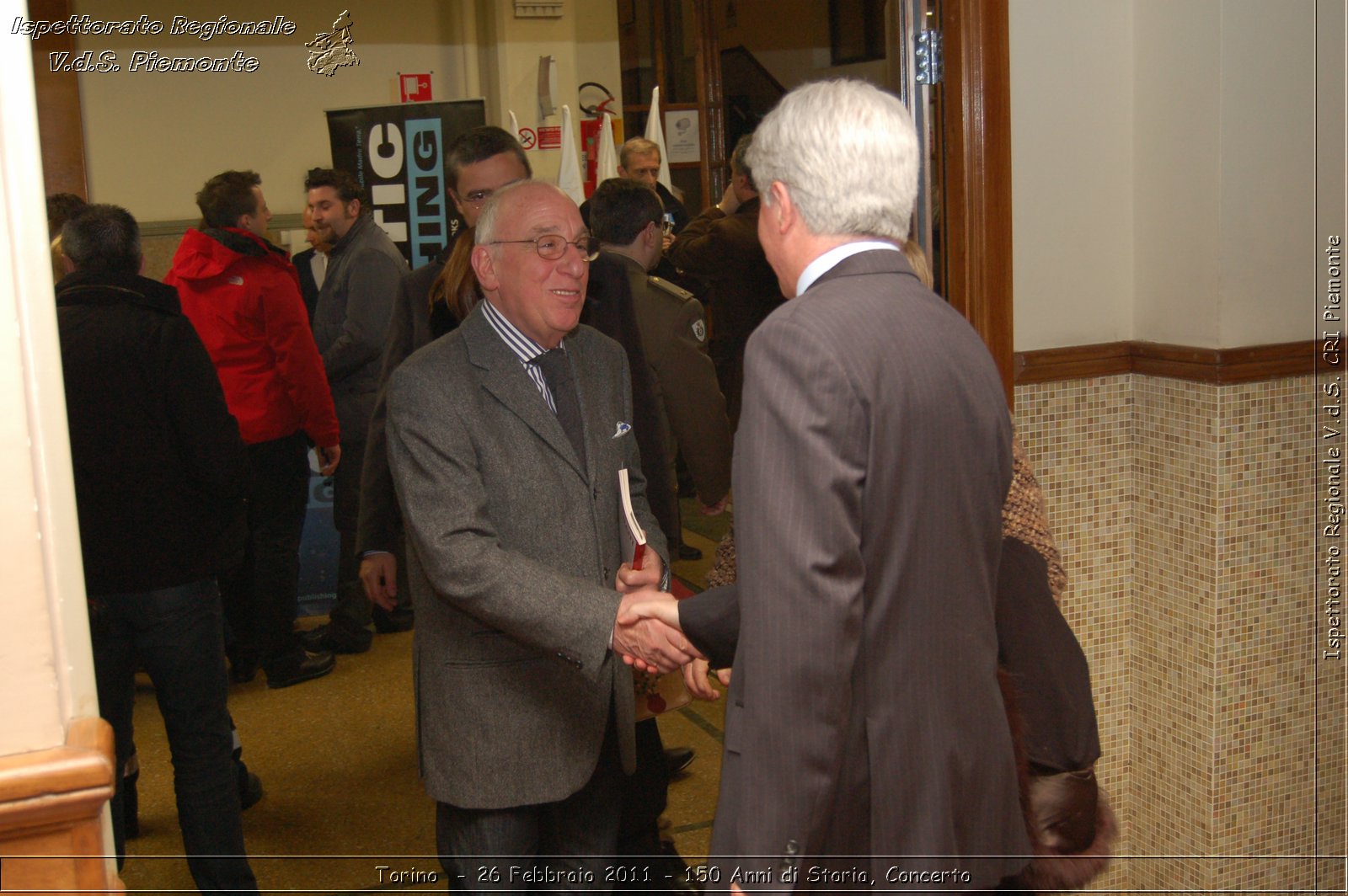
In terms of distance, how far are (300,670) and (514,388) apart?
3247mm

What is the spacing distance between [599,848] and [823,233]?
1.45 meters

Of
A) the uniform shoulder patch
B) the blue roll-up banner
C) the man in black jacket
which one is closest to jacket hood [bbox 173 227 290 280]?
the blue roll-up banner

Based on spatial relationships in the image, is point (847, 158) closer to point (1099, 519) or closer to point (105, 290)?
point (1099, 519)

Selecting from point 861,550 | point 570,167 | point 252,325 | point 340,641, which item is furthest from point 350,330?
point 861,550

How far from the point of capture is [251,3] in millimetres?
6766

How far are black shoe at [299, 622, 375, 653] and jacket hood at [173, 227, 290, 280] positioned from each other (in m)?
1.71

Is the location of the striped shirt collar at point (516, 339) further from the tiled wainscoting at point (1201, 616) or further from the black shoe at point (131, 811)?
the black shoe at point (131, 811)

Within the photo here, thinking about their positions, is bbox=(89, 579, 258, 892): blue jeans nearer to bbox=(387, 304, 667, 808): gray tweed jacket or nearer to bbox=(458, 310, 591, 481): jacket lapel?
bbox=(387, 304, 667, 808): gray tweed jacket

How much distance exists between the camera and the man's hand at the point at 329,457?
4879mm

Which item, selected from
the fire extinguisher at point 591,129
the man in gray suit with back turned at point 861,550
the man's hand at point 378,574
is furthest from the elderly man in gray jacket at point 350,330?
the man in gray suit with back turned at point 861,550

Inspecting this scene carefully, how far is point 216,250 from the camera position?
4.54m

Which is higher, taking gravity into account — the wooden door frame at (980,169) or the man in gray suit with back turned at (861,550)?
the wooden door frame at (980,169)

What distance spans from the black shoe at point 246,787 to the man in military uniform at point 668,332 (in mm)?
1789

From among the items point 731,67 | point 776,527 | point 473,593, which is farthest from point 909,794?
point 731,67
